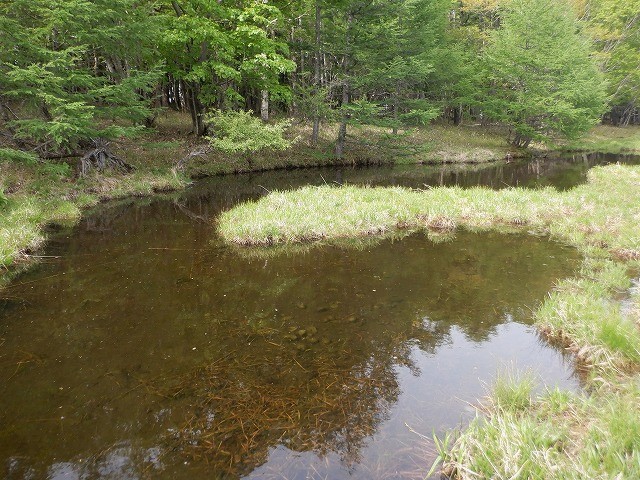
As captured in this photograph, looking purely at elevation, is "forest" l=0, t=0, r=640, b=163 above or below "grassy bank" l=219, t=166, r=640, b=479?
above

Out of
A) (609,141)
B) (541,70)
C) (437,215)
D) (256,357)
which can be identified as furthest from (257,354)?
(609,141)

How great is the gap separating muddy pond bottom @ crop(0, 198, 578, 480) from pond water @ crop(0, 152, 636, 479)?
2cm

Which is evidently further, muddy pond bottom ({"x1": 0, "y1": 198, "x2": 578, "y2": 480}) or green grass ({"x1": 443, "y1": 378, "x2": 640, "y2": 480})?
muddy pond bottom ({"x1": 0, "y1": 198, "x2": 578, "y2": 480})

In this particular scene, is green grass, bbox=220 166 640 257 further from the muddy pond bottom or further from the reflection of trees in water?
the reflection of trees in water

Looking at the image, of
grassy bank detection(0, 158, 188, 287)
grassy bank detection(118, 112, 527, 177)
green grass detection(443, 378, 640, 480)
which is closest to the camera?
green grass detection(443, 378, 640, 480)

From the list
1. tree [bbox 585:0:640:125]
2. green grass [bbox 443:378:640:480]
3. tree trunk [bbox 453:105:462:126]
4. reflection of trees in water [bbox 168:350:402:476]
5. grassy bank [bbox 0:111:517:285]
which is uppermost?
tree [bbox 585:0:640:125]

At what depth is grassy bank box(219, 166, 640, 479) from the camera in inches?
139

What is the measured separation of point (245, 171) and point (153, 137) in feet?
18.7

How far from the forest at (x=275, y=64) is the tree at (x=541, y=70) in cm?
13

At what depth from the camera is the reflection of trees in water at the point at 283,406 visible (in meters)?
4.19

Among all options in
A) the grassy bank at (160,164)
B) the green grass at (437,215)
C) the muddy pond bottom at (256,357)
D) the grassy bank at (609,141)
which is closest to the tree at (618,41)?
the grassy bank at (609,141)

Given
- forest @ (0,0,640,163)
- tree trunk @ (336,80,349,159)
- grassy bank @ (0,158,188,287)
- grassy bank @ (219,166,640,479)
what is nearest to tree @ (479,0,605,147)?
forest @ (0,0,640,163)

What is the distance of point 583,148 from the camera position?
3916cm

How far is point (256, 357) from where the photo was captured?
5.80m
